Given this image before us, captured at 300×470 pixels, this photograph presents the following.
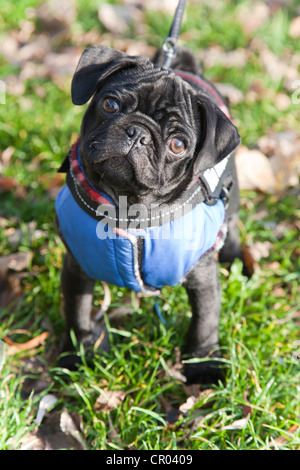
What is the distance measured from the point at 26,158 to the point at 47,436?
97.7 inches

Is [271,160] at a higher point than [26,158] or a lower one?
higher

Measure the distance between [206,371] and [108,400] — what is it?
618 millimetres

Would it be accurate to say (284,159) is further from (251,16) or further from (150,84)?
(251,16)

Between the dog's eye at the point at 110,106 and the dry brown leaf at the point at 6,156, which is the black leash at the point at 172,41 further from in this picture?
the dry brown leaf at the point at 6,156

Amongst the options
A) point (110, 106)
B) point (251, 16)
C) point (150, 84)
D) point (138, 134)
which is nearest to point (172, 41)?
point (150, 84)

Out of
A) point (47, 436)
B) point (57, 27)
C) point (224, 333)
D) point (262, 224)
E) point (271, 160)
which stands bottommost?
point (47, 436)

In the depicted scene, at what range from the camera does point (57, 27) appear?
5965mm

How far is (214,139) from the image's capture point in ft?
Answer: 8.13

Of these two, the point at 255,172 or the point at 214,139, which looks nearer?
the point at 214,139

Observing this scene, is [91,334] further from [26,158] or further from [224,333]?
[26,158]

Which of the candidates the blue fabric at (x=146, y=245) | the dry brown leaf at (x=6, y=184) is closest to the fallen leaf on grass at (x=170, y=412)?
the blue fabric at (x=146, y=245)

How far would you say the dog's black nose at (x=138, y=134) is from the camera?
2.34 meters

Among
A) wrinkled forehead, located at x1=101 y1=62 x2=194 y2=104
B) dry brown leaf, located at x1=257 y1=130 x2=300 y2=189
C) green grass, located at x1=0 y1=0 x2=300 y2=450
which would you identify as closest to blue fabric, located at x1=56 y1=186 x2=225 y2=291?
wrinkled forehead, located at x1=101 y1=62 x2=194 y2=104
